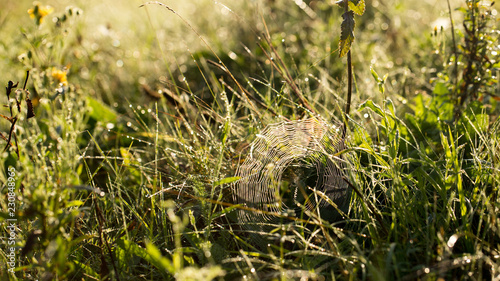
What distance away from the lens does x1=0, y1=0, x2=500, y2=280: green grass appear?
3.89ft

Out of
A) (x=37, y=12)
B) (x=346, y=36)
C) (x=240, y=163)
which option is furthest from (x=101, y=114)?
(x=346, y=36)

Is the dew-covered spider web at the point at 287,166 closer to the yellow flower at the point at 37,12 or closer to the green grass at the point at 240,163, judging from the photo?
→ the green grass at the point at 240,163

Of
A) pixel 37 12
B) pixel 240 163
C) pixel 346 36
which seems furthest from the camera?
pixel 37 12

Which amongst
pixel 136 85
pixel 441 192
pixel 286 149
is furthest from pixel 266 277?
pixel 136 85

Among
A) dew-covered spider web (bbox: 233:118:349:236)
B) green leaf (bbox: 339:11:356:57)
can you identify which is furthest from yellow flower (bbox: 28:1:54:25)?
green leaf (bbox: 339:11:356:57)

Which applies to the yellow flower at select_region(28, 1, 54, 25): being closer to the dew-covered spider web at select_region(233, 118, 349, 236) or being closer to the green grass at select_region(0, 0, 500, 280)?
the green grass at select_region(0, 0, 500, 280)

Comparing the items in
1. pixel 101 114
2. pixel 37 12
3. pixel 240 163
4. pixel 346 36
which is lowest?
pixel 240 163

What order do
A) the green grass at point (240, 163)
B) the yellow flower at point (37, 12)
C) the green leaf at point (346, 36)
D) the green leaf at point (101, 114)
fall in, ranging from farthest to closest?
the green leaf at point (101, 114) < the yellow flower at point (37, 12) < the green leaf at point (346, 36) < the green grass at point (240, 163)

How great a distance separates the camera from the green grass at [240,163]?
1186 mm

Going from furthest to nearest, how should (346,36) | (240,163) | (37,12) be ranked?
1. (37,12)
2. (240,163)
3. (346,36)

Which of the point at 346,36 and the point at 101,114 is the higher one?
the point at 346,36

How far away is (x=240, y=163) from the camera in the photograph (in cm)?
169

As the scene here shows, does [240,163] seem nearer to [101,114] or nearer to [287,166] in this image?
[287,166]

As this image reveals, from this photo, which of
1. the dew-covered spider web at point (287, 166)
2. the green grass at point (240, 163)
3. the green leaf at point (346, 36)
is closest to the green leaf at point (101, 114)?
the green grass at point (240, 163)
